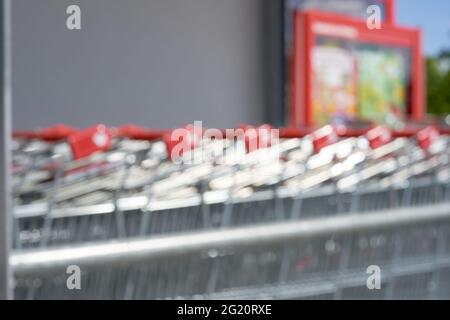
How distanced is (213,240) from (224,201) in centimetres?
151

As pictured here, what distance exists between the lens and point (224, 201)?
305cm

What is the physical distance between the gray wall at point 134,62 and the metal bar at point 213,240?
1.77 feet

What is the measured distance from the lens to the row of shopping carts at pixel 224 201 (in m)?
2.67

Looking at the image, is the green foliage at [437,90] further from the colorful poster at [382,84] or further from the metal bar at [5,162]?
the metal bar at [5,162]

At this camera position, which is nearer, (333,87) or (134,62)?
(134,62)

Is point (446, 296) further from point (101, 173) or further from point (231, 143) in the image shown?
point (101, 173)

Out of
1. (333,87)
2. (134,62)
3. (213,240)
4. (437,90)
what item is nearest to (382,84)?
(333,87)

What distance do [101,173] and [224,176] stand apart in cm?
46

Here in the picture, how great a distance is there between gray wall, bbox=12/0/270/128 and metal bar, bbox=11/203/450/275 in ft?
1.77

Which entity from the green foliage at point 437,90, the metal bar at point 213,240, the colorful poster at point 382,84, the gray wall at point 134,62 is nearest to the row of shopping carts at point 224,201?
the gray wall at point 134,62

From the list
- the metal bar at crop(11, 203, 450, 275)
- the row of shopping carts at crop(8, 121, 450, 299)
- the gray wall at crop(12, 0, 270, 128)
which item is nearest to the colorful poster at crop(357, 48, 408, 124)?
the gray wall at crop(12, 0, 270, 128)

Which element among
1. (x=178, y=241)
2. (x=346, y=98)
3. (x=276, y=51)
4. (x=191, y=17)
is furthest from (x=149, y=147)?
(x=346, y=98)

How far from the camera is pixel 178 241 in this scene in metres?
1.50

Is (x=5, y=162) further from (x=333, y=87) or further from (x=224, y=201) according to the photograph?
(x=333, y=87)
